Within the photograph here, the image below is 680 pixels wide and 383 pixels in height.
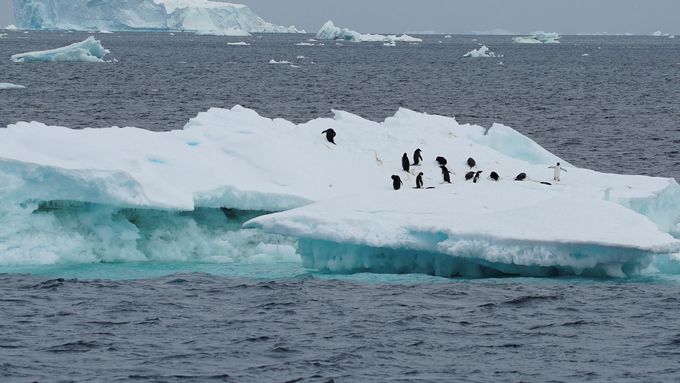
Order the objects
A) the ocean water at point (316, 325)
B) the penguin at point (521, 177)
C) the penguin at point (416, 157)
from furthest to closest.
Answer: the penguin at point (416, 157) → the penguin at point (521, 177) → the ocean water at point (316, 325)

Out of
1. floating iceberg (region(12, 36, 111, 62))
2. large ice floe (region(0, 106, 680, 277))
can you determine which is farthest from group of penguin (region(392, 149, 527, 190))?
floating iceberg (region(12, 36, 111, 62))

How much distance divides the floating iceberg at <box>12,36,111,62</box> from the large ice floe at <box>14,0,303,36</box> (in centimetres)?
5305

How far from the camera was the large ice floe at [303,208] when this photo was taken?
15875 millimetres

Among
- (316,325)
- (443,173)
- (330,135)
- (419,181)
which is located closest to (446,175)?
(443,173)

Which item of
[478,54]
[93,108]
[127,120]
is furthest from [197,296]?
[478,54]

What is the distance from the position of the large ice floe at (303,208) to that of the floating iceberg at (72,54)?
175 ft

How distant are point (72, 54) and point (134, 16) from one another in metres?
76.7

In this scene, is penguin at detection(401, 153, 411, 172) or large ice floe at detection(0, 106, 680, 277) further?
penguin at detection(401, 153, 411, 172)

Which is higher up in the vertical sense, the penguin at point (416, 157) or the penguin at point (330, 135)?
the penguin at point (330, 135)

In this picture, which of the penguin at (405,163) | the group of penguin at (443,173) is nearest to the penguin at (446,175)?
the group of penguin at (443,173)

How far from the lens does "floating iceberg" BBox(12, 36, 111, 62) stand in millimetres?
72438

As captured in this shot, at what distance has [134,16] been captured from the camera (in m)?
149

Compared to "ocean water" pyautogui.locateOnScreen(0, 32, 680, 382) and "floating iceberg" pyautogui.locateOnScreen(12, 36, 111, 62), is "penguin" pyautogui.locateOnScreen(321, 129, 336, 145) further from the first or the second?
"floating iceberg" pyautogui.locateOnScreen(12, 36, 111, 62)

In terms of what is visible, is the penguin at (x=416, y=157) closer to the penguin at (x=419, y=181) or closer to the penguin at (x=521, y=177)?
the penguin at (x=419, y=181)
